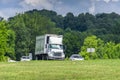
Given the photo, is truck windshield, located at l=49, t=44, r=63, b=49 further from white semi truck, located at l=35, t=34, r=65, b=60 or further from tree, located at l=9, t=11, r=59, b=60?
tree, located at l=9, t=11, r=59, b=60

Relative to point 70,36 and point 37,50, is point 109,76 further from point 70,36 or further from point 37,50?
point 70,36

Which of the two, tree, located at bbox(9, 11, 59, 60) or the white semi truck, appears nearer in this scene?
the white semi truck

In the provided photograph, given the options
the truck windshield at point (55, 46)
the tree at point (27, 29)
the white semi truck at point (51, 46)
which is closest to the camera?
the white semi truck at point (51, 46)

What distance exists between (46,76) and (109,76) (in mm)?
2791

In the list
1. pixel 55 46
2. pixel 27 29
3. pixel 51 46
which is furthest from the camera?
pixel 27 29

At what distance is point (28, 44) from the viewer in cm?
12369

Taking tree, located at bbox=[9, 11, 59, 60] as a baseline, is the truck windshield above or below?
below

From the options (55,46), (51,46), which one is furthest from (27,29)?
(51,46)

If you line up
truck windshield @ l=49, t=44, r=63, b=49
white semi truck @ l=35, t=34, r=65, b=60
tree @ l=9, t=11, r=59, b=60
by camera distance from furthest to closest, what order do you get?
tree @ l=9, t=11, r=59, b=60 < truck windshield @ l=49, t=44, r=63, b=49 < white semi truck @ l=35, t=34, r=65, b=60

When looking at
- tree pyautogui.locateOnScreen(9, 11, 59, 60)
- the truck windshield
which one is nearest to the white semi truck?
the truck windshield

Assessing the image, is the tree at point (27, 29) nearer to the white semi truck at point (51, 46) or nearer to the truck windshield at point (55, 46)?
the white semi truck at point (51, 46)

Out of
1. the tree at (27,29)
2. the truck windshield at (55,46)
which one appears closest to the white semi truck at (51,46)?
the truck windshield at (55,46)

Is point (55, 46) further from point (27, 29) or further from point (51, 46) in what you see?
point (27, 29)

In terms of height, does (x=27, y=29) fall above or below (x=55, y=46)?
A: above
